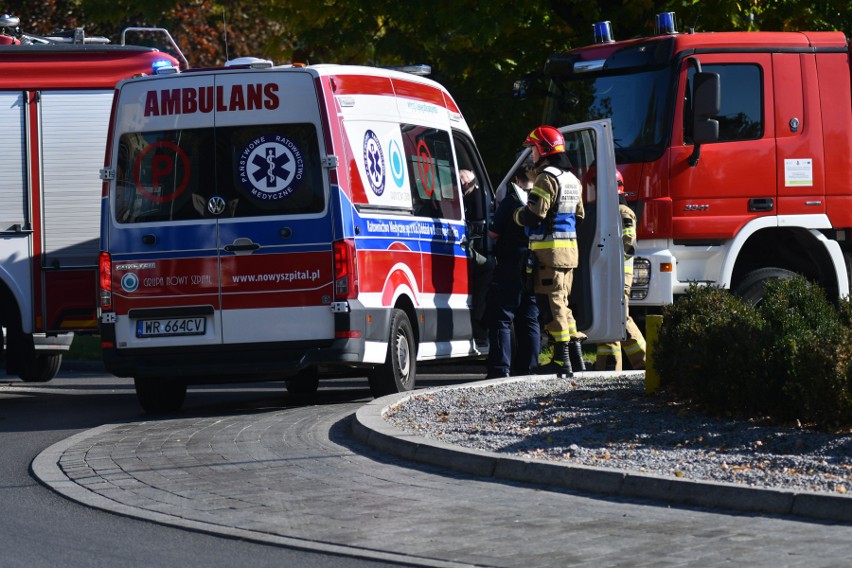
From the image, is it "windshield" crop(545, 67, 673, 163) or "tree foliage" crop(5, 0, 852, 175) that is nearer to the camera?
"windshield" crop(545, 67, 673, 163)

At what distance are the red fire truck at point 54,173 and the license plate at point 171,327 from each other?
1.78 metres

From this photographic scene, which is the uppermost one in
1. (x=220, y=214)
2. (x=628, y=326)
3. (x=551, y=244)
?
(x=220, y=214)

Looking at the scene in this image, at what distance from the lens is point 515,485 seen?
7715mm

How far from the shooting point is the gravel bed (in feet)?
24.6

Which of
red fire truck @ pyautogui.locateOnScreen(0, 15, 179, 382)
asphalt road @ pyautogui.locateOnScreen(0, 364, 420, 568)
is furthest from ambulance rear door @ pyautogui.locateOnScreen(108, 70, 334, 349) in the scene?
red fire truck @ pyautogui.locateOnScreen(0, 15, 179, 382)

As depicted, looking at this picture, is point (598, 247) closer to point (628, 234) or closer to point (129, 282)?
point (628, 234)

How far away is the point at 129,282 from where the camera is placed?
36.5 feet

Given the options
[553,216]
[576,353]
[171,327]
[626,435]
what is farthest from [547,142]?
[626,435]

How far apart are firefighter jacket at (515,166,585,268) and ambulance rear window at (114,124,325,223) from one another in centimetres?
201

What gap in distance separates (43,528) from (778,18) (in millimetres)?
13650

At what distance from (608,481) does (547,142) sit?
5275 millimetres

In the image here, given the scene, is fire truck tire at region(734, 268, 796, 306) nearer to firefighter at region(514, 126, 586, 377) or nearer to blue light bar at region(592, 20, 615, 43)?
firefighter at region(514, 126, 586, 377)

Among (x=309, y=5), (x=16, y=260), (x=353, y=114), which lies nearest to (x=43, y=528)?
(x=353, y=114)

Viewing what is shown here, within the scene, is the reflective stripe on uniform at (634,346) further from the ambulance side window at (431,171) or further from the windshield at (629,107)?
the ambulance side window at (431,171)
